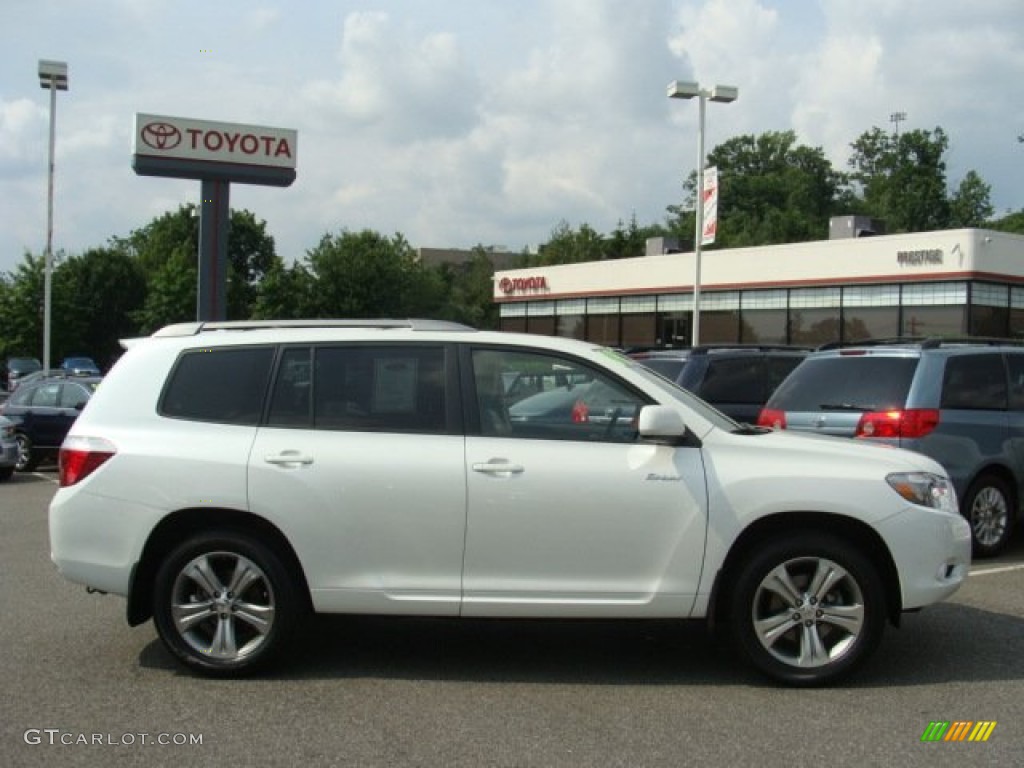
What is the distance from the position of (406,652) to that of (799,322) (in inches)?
1214

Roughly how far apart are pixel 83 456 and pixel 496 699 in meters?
2.46

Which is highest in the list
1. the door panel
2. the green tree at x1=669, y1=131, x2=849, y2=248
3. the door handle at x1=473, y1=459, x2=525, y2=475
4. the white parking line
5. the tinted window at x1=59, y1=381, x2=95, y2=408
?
the green tree at x1=669, y1=131, x2=849, y2=248

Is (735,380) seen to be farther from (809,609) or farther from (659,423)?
(659,423)

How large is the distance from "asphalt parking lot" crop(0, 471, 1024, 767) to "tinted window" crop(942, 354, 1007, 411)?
8.02 ft

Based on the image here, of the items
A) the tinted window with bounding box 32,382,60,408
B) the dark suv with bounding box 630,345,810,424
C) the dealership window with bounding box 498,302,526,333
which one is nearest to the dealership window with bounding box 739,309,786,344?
the dealership window with bounding box 498,302,526,333

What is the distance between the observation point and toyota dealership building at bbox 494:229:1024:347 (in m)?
30.2

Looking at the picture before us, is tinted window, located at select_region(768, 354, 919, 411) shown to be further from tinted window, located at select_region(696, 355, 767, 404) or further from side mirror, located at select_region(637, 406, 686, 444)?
side mirror, located at select_region(637, 406, 686, 444)

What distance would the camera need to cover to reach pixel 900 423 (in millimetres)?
8586

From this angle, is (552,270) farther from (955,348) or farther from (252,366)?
(252,366)

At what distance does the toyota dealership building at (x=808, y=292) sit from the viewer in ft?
99.2

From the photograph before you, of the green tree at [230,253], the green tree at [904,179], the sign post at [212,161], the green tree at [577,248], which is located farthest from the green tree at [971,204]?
the sign post at [212,161]

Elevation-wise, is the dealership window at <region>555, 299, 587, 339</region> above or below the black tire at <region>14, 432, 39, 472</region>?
above

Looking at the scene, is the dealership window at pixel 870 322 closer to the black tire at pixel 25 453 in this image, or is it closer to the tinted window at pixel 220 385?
the black tire at pixel 25 453

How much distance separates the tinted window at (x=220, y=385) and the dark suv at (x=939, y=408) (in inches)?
203
